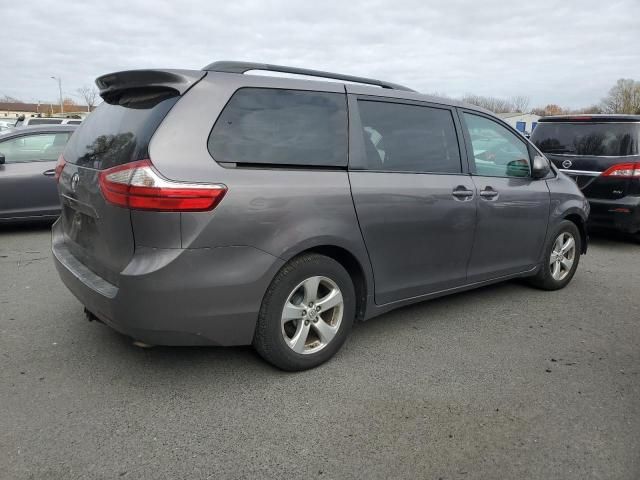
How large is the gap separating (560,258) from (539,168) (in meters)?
1.07

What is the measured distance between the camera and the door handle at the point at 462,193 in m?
3.82

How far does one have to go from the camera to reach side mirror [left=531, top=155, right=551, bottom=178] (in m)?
4.54

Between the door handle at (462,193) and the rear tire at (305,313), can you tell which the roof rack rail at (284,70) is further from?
the rear tire at (305,313)

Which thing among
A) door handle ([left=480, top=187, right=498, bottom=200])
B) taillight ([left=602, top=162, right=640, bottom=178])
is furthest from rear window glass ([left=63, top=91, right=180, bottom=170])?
taillight ([left=602, top=162, right=640, bottom=178])

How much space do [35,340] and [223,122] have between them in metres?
2.09

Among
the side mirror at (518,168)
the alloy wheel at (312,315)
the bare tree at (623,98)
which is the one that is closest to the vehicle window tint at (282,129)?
the alloy wheel at (312,315)

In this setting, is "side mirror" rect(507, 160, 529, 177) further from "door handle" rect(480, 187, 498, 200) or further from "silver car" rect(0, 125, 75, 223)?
"silver car" rect(0, 125, 75, 223)

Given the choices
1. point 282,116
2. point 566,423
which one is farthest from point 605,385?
point 282,116

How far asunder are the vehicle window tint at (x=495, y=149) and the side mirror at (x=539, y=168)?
57 mm

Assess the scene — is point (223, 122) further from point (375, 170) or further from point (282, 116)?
point (375, 170)

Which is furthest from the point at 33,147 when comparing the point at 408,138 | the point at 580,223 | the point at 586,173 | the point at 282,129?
the point at 586,173

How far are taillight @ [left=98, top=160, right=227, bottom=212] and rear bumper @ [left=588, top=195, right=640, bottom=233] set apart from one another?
603 centimetres

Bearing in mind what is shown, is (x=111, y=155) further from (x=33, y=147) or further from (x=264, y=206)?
(x=33, y=147)

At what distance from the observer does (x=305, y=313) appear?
3.09 meters
